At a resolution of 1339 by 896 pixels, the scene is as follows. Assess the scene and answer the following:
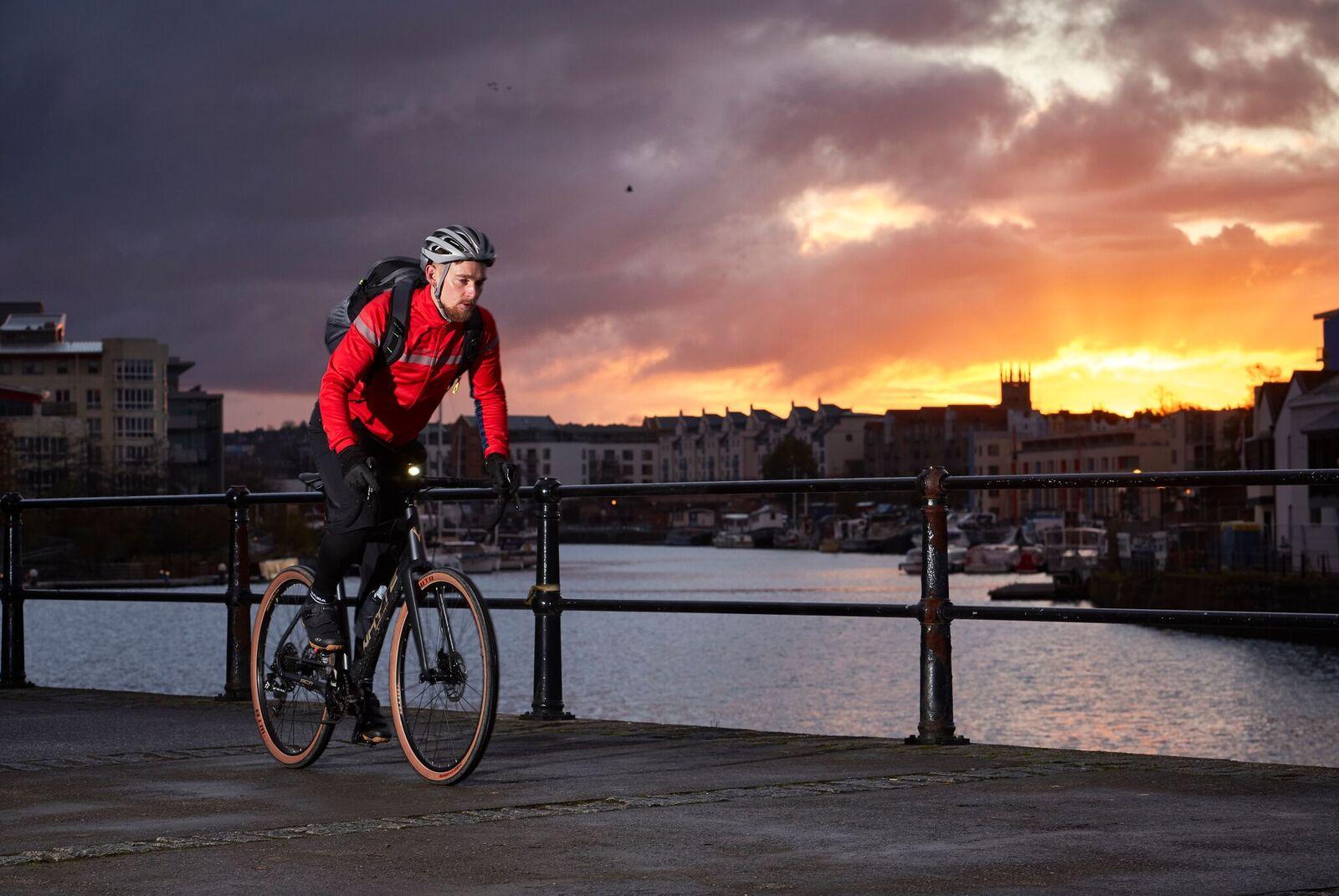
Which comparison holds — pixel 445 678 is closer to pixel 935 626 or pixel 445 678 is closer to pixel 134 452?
pixel 935 626

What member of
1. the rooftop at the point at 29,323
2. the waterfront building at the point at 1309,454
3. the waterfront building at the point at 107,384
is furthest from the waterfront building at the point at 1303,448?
the rooftop at the point at 29,323

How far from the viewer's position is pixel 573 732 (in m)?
7.75

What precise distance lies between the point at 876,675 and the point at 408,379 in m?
51.9

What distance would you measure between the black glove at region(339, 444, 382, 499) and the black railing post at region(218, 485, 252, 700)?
11.5ft

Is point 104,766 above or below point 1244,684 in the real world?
above

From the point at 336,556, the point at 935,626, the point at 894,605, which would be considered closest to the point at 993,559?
the point at 894,605

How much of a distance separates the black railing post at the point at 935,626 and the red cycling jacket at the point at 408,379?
179 cm

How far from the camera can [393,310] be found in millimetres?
5988

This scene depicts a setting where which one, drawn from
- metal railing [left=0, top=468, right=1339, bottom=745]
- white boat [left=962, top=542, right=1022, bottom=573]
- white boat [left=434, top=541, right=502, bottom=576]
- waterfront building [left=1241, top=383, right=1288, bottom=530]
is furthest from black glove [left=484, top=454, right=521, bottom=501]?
white boat [left=434, top=541, right=502, bottom=576]

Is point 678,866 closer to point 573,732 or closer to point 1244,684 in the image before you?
point 573,732

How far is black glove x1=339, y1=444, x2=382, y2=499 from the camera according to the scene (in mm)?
5789

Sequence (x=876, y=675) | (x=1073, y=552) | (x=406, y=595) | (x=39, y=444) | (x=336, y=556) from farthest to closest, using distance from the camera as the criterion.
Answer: (x=39, y=444) → (x=1073, y=552) → (x=876, y=675) → (x=336, y=556) → (x=406, y=595)

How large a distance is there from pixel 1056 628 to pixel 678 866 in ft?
287

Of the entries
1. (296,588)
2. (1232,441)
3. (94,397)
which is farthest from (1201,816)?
(94,397)
